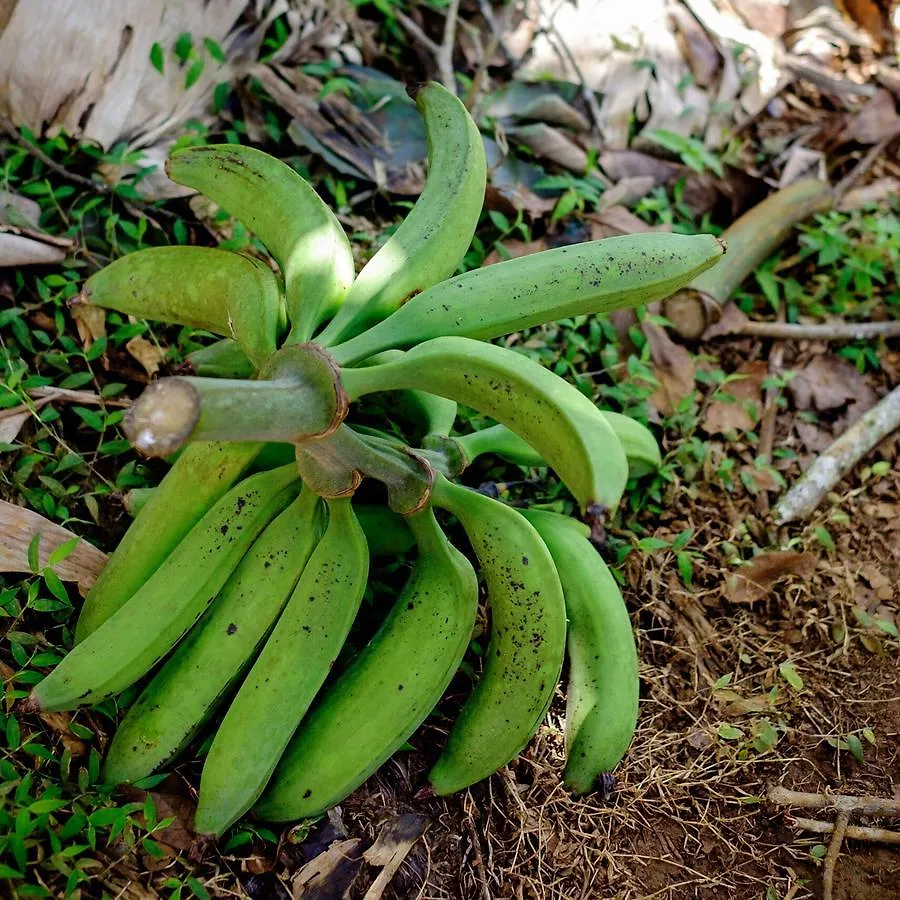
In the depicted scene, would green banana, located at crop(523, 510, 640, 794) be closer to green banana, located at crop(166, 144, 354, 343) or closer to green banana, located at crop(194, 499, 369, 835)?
green banana, located at crop(194, 499, 369, 835)

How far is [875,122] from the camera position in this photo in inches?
133

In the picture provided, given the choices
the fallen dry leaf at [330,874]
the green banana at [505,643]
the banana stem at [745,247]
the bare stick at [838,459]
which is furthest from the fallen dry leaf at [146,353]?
the bare stick at [838,459]

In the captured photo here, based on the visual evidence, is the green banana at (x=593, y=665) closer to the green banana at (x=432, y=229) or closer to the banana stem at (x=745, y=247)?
the green banana at (x=432, y=229)

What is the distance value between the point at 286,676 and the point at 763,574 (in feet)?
4.30

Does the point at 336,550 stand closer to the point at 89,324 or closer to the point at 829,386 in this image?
the point at 89,324

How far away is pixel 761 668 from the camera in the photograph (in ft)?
7.22

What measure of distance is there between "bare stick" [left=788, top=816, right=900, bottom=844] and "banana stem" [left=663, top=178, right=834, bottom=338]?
143cm

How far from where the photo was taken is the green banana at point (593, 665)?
5.85ft

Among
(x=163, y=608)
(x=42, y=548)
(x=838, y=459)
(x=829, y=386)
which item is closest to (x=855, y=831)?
(x=838, y=459)

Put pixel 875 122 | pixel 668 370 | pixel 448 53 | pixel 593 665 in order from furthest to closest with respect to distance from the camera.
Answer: pixel 875 122, pixel 448 53, pixel 668 370, pixel 593 665

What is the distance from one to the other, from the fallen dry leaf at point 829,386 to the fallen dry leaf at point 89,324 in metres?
1.98

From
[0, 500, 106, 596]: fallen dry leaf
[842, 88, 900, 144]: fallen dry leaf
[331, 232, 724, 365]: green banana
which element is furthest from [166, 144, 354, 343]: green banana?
[842, 88, 900, 144]: fallen dry leaf

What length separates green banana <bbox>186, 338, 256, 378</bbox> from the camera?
6.35 ft

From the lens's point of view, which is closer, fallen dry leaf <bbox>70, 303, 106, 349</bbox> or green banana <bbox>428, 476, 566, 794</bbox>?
green banana <bbox>428, 476, 566, 794</bbox>
